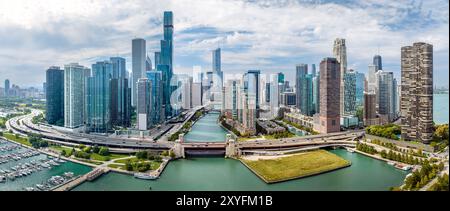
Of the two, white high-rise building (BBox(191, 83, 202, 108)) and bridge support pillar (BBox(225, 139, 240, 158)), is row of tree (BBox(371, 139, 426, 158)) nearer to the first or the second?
bridge support pillar (BBox(225, 139, 240, 158))

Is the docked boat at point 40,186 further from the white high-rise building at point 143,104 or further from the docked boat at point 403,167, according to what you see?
the docked boat at point 403,167

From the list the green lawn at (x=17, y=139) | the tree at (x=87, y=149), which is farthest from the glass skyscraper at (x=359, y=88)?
the green lawn at (x=17, y=139)

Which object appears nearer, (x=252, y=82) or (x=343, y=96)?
(x=343, y=96)

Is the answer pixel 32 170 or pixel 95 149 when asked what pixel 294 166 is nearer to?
pixel 95 149

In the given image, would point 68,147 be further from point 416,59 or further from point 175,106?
point 416,59

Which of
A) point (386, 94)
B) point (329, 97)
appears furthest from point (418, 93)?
point (386, 94)

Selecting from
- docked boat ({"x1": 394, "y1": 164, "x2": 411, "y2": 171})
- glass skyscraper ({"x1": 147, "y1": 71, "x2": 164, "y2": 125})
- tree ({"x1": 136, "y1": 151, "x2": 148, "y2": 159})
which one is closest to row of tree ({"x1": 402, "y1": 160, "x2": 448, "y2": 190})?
Result: docked boat ({"x1": 394, "y1": 164, "x2": 411, "y2": 171})
